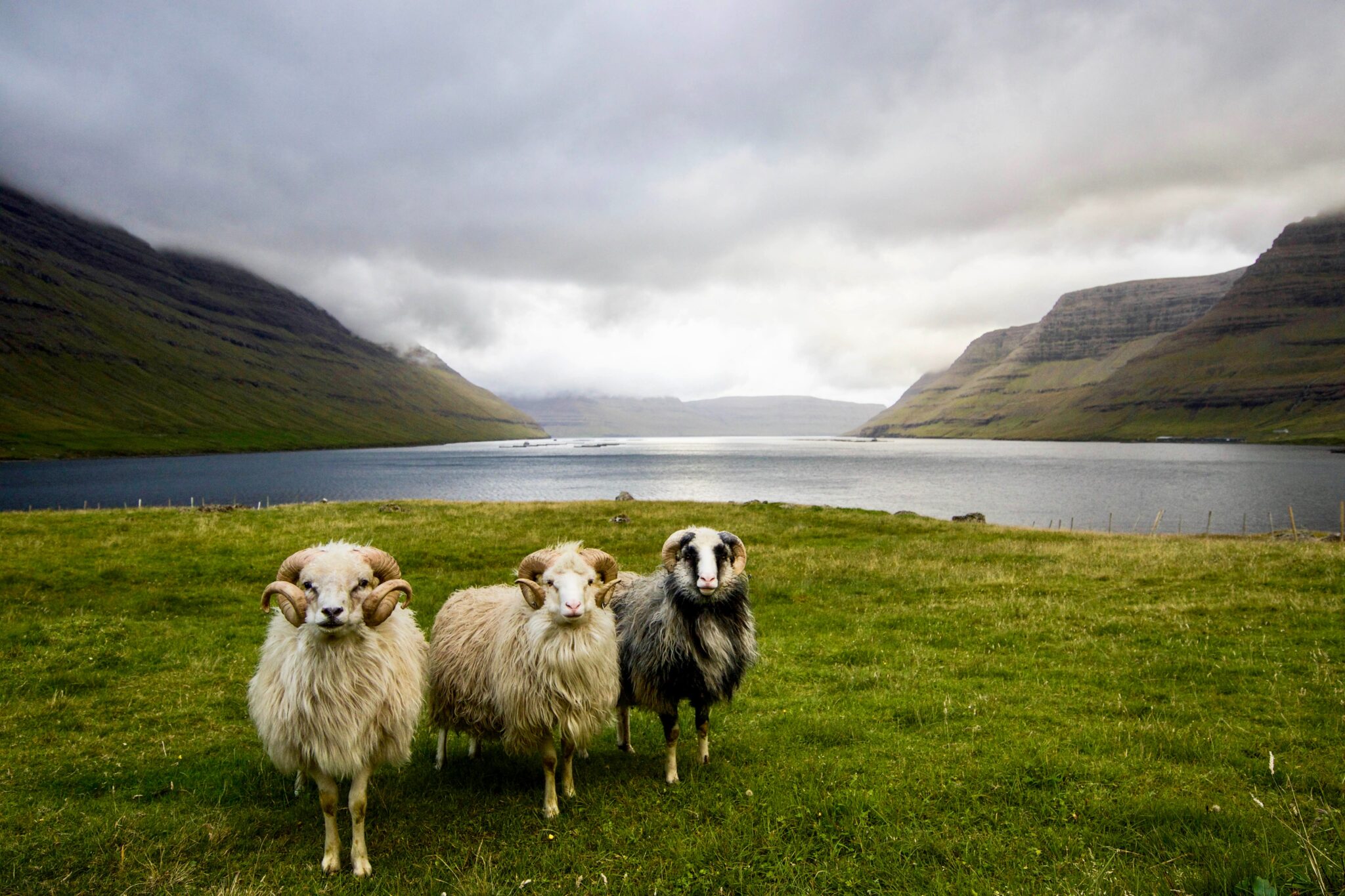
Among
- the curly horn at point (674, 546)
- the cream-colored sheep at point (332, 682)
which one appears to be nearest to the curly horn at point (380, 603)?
the cream-colored sheep at point (332, 682)

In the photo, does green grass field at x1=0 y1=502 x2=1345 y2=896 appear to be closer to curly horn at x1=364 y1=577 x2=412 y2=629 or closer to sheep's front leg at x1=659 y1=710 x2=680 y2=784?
sheep's front leg at x1=659 y1=710 x2=680 y2=784

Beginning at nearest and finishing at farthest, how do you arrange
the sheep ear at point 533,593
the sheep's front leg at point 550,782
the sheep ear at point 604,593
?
the sheep's front leg at point 550,782 → the sheep ear at point 533,593 → the sheep ear at point 604,593

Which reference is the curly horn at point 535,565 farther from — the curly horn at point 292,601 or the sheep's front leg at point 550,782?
the curly horn at point 292,601

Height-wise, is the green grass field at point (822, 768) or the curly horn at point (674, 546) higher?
the curly horn at point (674, 546)

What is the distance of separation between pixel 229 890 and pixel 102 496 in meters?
89.1

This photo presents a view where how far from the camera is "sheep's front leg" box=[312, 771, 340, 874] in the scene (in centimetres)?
615

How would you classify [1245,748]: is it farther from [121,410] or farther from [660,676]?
[121,410]

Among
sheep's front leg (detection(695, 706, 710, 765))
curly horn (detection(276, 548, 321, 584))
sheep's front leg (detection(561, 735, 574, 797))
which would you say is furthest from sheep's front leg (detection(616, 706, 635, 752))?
curly horn (detection(276, 548, 321, 584))

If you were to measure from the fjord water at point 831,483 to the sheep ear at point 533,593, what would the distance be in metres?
32.2

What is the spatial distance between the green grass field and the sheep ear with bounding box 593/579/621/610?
224cm

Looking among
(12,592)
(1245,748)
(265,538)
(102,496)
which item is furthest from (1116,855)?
(102,496)

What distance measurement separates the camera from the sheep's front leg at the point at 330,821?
6.15m

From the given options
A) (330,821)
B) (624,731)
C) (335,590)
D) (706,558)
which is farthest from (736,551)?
(330,821)

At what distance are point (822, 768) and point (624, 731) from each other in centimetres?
288
